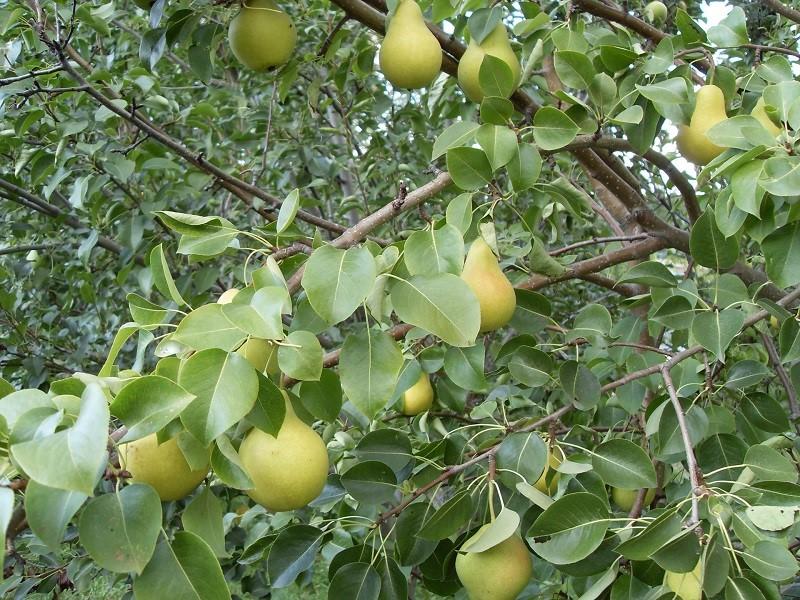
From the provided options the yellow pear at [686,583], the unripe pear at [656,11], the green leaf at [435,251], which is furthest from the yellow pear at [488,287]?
the unripe pear at [656,11]

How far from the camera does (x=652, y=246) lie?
1536 mm

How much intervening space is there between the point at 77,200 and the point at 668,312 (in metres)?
1.45

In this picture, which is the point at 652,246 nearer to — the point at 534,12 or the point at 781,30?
the point at 534,12

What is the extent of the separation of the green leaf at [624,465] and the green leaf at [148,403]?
0.59 m

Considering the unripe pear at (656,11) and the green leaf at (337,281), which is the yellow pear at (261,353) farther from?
the unripe pear at (656,11)

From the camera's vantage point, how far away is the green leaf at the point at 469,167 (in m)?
1.11

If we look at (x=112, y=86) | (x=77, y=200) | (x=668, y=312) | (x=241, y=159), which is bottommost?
(x=241, y=159)

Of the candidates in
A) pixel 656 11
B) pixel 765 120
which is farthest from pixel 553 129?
pixel 656 11

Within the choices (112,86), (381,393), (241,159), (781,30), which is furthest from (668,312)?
(241,159)

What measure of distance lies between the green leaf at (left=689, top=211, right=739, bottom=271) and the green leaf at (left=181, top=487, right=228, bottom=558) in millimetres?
774

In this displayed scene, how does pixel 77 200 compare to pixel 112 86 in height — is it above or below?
below

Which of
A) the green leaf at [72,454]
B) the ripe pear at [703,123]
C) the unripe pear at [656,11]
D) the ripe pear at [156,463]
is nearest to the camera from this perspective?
the green leaf at [72,454]

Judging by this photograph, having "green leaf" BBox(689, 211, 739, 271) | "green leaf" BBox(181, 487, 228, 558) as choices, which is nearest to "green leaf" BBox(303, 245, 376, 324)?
"green leaf" BBox(181, 487, 228, 558)

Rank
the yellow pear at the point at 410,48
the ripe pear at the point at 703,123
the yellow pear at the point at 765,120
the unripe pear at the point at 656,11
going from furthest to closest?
the unripe pear at the point at 656,11 < the yellow pear at the point at 410,48 < the ripe pear at the point at 703,123 < the yellow pear at the point at 765,120
